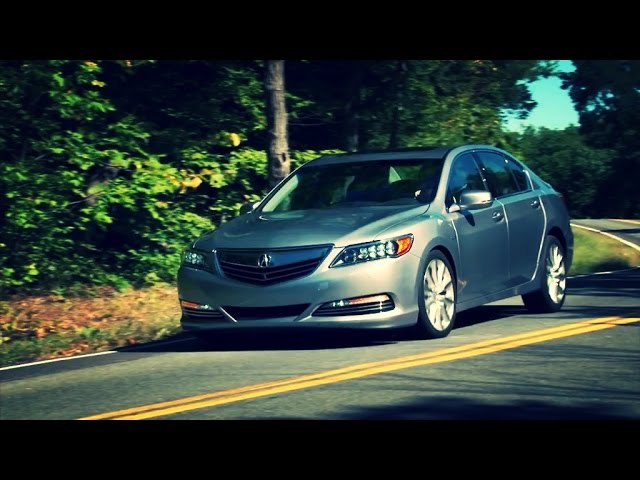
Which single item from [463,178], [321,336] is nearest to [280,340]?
[321,336]

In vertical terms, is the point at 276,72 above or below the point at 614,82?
below

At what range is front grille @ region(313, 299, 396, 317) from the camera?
33.4 ft

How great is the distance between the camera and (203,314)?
10.6 m

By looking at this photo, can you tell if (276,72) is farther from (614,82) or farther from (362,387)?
(614,82)

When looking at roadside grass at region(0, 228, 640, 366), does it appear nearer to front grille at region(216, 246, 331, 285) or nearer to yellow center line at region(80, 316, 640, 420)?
front grille at region(216, 246, 331, 285)

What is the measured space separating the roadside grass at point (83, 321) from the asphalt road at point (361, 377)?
2.77 ft

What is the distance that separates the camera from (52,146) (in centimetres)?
1728

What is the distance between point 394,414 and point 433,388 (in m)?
0.93

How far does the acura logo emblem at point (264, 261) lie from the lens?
33.6ft

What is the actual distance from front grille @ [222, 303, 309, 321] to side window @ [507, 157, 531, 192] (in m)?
3.46

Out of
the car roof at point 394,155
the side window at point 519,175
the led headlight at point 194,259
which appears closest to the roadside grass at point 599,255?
the side window at point 519,175

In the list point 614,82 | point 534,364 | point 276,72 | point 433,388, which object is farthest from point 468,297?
point 614,82

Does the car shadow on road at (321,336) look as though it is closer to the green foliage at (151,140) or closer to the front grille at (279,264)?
the front grille at (279,264)


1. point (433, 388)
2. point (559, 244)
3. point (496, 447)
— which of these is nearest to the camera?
point (496, 447)
